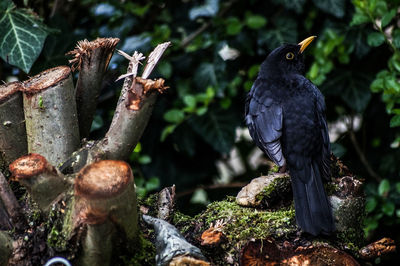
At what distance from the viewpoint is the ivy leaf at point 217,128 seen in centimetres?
323

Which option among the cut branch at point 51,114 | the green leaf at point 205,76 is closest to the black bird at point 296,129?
the green leaf at point 205,76

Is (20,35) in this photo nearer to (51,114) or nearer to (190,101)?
(51,114)

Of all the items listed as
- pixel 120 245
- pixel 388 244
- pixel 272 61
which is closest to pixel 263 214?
pixel 388 244

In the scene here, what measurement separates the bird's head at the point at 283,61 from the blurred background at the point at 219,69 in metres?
0.19

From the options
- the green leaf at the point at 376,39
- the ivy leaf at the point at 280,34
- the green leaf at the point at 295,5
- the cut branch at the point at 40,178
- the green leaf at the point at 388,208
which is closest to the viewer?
the cut branch at the point at 40,178

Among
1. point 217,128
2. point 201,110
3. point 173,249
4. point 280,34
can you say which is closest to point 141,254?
point 173,249

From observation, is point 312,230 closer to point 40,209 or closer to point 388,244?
point 388,244

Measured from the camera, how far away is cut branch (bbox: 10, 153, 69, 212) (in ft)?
5.10

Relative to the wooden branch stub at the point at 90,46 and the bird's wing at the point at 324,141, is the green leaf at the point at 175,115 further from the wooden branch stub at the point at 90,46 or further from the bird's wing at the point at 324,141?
the wooden branch stub at the point at 90,46

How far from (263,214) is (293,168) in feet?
1.15

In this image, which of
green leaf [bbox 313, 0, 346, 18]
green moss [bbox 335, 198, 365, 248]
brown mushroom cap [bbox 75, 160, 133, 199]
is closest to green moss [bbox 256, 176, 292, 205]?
green moss [bbox 335, 198, 365, 248]

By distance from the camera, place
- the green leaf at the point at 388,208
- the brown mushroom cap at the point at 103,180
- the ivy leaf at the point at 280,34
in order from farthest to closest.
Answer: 1. the ivy leaf at the point at 280,34
2. the green leaf at the point at 388,208
3. the brown mushroom cap at the point at 103,180

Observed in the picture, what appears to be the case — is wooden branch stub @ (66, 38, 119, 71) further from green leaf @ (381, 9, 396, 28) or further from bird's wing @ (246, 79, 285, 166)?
green leaf @ (381, 9, 396, 28)

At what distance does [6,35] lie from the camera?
8.85 feet
